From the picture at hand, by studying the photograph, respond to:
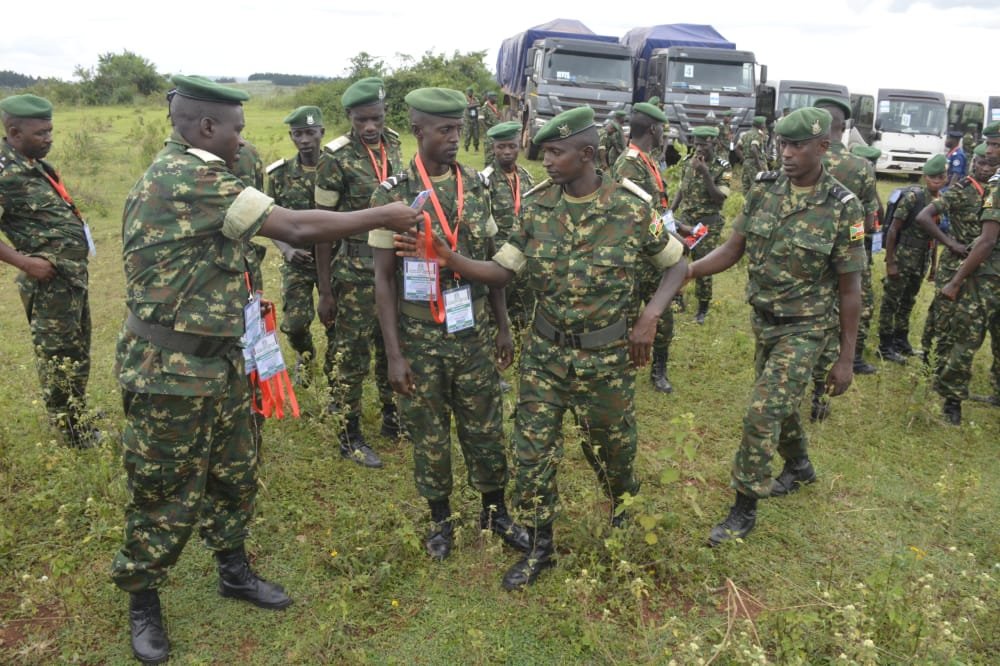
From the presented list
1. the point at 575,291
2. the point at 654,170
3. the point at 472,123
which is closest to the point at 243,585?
the point at 575,291

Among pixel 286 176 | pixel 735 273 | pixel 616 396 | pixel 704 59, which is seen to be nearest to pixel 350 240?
pixel 286 176

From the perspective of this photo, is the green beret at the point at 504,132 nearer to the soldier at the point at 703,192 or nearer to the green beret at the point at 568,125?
the soldier at the point at 703,192

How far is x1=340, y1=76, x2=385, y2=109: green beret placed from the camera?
4.36m

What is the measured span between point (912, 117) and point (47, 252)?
20220 mm

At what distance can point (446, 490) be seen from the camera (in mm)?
3643

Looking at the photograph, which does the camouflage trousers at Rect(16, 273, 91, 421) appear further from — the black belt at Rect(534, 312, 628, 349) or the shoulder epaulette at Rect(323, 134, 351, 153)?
the black belt at Rect(534, 312, 628, 349)

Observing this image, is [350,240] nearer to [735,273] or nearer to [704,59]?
[735,273]

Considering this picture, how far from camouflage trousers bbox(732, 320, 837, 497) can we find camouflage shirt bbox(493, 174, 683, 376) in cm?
99

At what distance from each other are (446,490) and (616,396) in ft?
3.45

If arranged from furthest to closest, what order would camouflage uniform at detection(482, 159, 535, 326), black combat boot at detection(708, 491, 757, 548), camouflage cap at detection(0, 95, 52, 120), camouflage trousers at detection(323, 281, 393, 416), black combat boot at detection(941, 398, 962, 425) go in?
1. black combat boot at detection(941, 398, 962, 425)
2. camouflage trousers at detection(323, 281, 393, 416)
3. camouflage cap at detection(0, 95, 52, 120)
4. camouflage uniform at detection(482, 159, 535, 326)
5. black combat boot at detection(708, 491, 757, 548)

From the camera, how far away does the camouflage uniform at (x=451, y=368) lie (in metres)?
3.38

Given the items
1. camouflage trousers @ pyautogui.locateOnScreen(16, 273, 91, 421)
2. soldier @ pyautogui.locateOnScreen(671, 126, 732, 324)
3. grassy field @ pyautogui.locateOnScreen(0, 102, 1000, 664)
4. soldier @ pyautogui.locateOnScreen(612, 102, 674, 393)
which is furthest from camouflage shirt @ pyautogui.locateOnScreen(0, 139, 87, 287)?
soldier @ pyautogui.locateOnScreen(671, 126, 732, 324)

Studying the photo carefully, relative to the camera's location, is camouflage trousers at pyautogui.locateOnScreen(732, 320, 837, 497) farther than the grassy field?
Yes

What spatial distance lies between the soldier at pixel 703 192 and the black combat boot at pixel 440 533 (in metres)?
4.67
